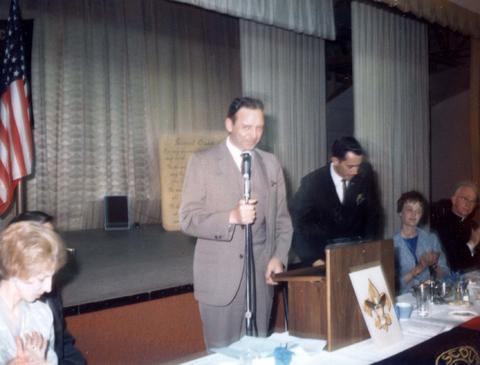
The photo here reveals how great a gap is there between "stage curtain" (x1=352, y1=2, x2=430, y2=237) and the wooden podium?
4227mm

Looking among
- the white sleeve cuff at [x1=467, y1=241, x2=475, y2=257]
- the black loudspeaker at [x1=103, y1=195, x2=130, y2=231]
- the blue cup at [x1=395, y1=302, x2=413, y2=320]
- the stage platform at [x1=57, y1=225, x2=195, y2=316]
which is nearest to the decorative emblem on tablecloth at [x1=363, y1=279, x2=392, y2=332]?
the blue cup at [x1=395, y1=302, x2=413, y2=320]

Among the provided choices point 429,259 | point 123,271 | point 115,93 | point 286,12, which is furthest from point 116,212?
A: point 429,259

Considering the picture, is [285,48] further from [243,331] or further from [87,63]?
[243,331]

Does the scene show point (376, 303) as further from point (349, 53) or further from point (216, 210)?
point (349, 53)

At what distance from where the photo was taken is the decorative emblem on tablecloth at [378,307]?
167cm

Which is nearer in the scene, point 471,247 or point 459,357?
point 459,357

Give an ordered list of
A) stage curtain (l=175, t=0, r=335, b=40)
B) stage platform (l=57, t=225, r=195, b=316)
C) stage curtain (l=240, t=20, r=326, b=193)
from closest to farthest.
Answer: stage platform (l=57, t=225, r=195, b=316), stage curtain (l=175, t=0, r=335, b=40), stage curtain (l=240, t=20, r=326, b=193)

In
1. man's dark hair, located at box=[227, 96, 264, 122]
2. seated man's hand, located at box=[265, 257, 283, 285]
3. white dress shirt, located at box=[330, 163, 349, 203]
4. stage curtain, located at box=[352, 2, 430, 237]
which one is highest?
stage curtain, located at box=[352, 2, 430, 237]

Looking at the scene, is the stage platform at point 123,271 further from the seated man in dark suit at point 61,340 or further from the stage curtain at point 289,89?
the stage curtain at point 289,89

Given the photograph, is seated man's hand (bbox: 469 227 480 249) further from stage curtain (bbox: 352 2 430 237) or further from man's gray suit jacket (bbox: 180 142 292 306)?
stage curtain (bbox: 352 2 430 237)

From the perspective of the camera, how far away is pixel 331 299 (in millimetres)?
1567

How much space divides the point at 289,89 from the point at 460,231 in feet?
9.21

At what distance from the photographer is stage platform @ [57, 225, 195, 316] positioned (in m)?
3.15

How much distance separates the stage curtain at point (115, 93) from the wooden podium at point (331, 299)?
6091 mm
